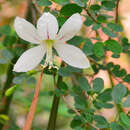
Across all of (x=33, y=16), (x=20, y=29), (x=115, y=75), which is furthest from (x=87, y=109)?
(x=33, y=16)

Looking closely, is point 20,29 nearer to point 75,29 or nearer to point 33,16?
point 75,29

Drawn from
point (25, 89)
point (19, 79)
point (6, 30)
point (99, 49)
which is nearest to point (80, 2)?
point (99, 49)

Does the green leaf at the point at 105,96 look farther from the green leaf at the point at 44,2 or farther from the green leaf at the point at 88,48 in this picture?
the green leaf at the point at 44,2

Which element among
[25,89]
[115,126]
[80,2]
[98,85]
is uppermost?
[25,89]

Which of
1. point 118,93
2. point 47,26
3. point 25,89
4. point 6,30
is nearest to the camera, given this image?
point 47,26

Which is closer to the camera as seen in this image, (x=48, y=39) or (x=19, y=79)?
(x=48, y=39)

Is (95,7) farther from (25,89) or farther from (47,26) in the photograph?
(25,89)
